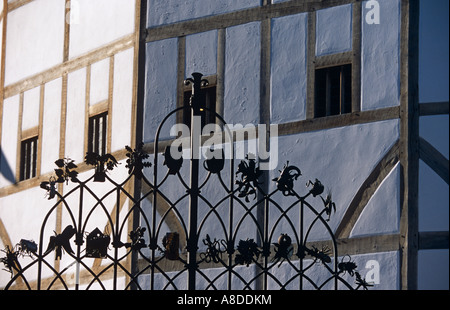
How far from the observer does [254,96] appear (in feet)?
33.7

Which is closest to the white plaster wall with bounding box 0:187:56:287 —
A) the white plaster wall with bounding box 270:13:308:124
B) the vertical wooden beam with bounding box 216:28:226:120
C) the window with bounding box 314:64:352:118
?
the vertical wooden beam with bounding box 216:28:226:120

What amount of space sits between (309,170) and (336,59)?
3.57 feet

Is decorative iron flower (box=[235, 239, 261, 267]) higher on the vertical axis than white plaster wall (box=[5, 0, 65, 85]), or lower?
lower

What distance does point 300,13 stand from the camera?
401 inches

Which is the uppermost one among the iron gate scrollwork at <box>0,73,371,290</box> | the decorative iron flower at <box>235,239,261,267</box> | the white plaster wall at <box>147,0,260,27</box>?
the white plaster wall at <box>147,0,260,27</box>

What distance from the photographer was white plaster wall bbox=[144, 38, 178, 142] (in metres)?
10.9

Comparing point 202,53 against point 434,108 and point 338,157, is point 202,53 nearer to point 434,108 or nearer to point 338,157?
point 338,157

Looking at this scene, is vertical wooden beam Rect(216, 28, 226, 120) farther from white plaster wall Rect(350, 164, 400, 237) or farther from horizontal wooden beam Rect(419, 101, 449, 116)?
horizontal wooden beam Rect(419, 101, 449, 116)

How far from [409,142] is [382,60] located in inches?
33.1

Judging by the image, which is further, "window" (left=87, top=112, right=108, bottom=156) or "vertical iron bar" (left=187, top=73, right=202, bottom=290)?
"window" (left=87, top=112, right=108, bottom=156)

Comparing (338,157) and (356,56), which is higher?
(356,56)

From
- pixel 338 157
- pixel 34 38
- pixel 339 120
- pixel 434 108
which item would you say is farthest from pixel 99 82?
pixel 434 108

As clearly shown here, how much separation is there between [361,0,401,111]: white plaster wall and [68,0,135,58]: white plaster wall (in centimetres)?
291

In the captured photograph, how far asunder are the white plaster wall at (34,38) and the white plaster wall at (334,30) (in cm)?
375
